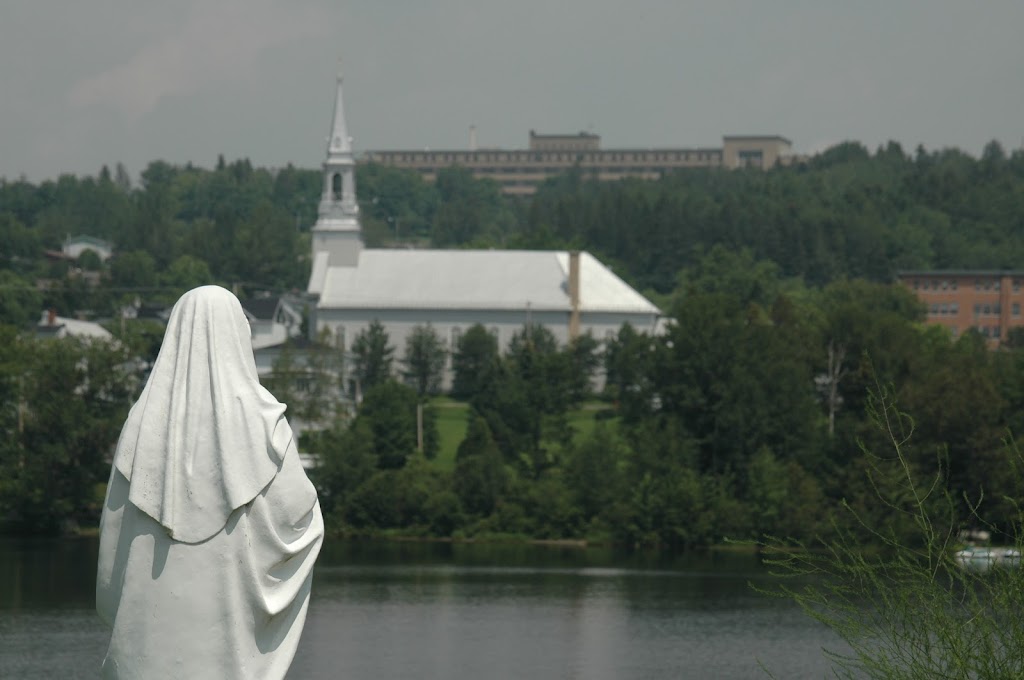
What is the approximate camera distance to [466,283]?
327 feet

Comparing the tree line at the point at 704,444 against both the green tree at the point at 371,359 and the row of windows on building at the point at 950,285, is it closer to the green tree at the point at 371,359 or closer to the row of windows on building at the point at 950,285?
the green tree at the point at 371,359

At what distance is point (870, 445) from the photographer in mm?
51906

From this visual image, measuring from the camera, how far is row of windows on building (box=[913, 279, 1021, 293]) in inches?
4572

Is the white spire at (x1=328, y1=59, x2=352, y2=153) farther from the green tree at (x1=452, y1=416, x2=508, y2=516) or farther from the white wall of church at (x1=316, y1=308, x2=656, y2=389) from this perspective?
the green tree at (x1=452, y1=416, x2=508, y2=516)

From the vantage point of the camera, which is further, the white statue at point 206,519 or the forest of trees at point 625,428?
the forest of trees at point 625,428

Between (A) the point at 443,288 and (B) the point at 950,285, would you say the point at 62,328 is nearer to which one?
(A) the point at 443,288

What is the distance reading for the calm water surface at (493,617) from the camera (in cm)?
3528

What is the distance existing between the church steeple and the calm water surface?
47261mm

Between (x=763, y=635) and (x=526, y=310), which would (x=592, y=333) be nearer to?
(x=526, y=310)

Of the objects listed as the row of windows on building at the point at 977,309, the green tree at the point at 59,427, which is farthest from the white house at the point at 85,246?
the green tree at the point at 59,427

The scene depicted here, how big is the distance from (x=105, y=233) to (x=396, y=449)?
121 meters

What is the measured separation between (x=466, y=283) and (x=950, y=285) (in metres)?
33.4

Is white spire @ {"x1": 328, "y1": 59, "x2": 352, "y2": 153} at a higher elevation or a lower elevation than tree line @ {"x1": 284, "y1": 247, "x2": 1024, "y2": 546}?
higher

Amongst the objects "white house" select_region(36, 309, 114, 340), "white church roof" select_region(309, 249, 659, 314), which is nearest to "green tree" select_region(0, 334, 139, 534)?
"white house" select_region(36, 309, 114, 340)
